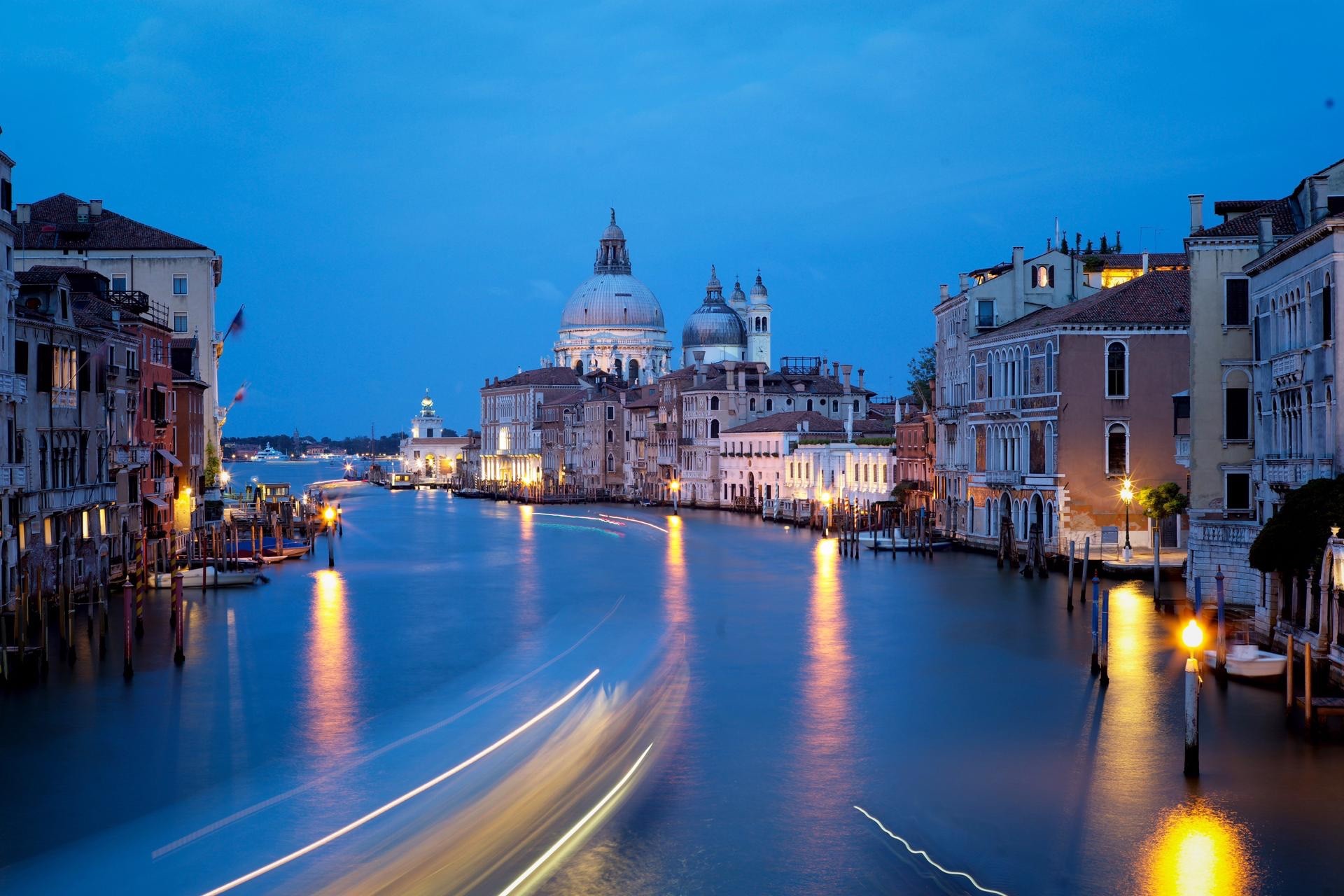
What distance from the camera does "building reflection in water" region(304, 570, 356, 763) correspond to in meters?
15.6

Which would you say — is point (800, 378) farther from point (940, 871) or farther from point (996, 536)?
point (940, 871)

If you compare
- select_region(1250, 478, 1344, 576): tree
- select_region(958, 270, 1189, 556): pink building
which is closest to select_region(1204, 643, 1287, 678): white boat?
select_region(1250, 478, 1344, 576): tree

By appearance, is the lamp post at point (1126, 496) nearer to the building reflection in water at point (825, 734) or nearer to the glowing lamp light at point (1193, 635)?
the building reflection in water at point (825, 734)

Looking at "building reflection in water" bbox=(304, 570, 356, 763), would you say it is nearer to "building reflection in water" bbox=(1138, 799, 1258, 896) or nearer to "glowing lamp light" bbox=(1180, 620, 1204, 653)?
"building reflection in water" bbox=(1138, 799, 1258, 896)

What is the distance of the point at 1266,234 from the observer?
852 inches

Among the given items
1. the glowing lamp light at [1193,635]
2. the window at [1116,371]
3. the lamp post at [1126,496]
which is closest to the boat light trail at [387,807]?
the glowing lamp light at [1193,635]

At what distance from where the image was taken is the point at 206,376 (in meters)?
41.7

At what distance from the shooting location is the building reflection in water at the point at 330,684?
1558cm

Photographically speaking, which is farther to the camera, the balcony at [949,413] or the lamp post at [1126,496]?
the balcony at [949,413]

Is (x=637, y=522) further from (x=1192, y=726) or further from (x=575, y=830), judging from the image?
(x=575, y=830)

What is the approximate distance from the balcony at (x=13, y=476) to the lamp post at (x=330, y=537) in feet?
52.0

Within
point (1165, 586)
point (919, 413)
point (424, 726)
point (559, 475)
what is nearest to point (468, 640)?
point (424, 726)

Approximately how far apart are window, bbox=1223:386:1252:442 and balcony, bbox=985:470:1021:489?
1139 cm

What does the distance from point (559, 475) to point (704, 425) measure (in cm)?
2118
